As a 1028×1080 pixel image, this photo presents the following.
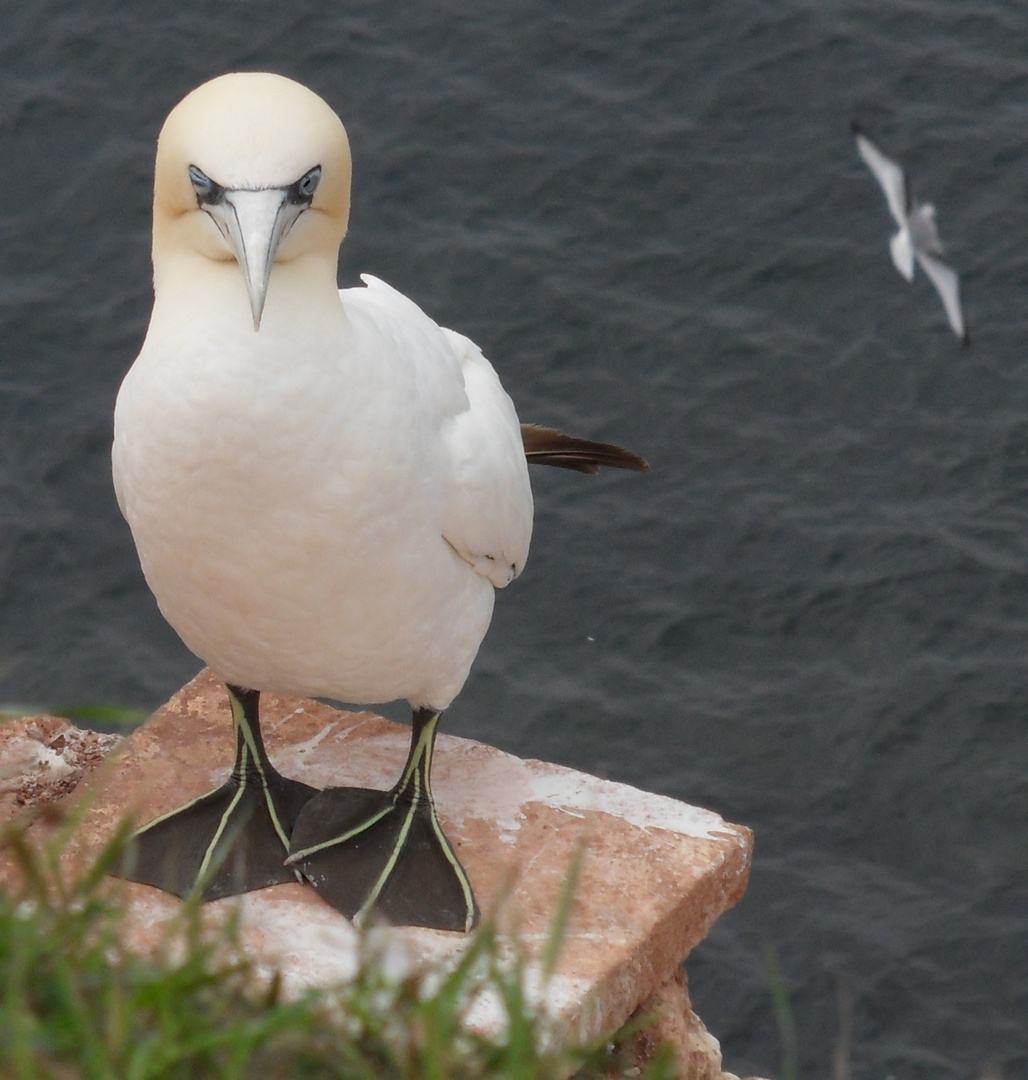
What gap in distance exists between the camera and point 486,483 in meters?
4.11

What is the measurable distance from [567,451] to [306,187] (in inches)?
65.8

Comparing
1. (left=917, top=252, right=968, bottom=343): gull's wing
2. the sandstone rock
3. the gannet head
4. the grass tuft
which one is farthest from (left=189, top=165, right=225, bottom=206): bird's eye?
(left=917, top=252, right=968, bottom=343): gull's wing

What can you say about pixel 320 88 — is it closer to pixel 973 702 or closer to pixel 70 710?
pixel 973 702

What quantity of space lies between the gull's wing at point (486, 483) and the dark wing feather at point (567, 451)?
0.47 m

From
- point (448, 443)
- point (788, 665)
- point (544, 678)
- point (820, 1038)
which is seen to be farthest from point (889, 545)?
point (448, 443)

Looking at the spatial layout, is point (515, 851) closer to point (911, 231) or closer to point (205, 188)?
point (205, 188)

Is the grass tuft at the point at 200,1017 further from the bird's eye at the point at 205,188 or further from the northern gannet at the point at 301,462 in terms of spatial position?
the bird's eye at the point at 205,188

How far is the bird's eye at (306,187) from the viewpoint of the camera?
11.4 ft

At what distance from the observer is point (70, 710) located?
9.47 ft

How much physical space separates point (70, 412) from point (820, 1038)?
462 cm

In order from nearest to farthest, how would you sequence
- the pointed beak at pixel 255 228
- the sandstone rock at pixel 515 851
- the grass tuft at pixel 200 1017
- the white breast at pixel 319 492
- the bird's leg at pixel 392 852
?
the grass tuft at pixel 200 1017
the pointed beak at pixel 255 228
the white breast at pixel 319 492
the sandstone rock at pixel 515 851
the bird's leg at pixel 392 852

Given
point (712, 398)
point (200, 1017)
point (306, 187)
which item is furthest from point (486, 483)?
point (712, 398)

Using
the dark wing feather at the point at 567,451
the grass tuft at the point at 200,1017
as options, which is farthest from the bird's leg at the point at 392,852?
the grass tuft at the point at 200,1017

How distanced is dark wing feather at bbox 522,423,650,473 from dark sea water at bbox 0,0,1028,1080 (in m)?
2.79
